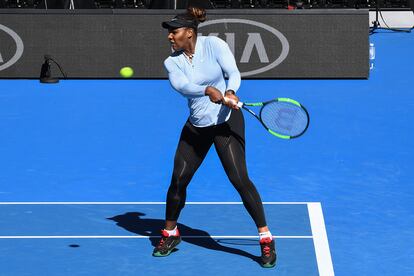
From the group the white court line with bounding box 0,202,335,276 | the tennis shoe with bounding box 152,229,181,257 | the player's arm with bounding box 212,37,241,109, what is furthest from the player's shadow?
the player's arm with bounding box 212,37,241,109

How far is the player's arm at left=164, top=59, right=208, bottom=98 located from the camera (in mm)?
8875

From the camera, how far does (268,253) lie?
29.9ft

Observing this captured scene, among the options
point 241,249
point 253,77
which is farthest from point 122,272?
point 253,77

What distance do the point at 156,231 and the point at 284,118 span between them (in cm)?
191

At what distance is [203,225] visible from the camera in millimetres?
10422

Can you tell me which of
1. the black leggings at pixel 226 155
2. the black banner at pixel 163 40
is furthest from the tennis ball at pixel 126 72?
the black leggings at pixel 226 155

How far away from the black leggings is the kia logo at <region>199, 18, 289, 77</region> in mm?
9784

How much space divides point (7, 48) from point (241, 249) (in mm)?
10590

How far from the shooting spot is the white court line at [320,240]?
358 inches

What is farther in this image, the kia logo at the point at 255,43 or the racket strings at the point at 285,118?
the kia logo at the point at 255,43

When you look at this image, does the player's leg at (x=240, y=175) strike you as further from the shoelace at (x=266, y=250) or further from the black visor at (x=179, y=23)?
the black visor at (x=179, y=23)

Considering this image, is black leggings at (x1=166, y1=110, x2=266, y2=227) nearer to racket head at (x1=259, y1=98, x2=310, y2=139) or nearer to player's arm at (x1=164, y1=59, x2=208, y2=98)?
racket head at (x1=259, y1=98, x2=310, y2=139)

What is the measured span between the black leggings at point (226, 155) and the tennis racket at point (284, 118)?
245 mm

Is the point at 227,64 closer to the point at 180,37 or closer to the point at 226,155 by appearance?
the point at 180,37
